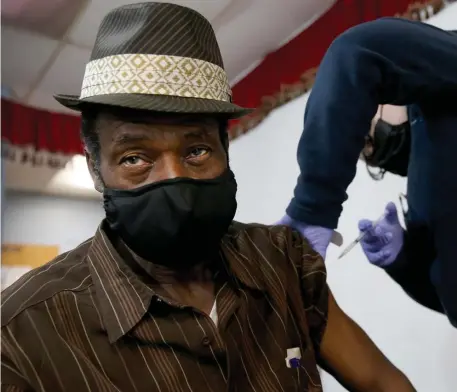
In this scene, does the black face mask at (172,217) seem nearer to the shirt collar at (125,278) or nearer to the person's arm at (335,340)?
the shirt collar at (125,278)

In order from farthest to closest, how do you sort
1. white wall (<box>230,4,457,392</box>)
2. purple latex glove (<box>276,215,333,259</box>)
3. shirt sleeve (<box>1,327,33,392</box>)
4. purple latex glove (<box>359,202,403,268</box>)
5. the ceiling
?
white wall (<box>230,4,457,392</box>), purple latex glove (<box>359,202,403,268</box>), the ceiling, purple latex glove (<box>276,215,333,259</box>), shirt sleeve (<box>1,327,33,392</box>)

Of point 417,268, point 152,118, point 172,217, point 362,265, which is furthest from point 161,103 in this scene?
point 362,265

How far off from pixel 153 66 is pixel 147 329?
41 cm

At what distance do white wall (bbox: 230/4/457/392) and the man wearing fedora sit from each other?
1.04 metres

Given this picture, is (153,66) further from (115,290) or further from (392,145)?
(392,145)

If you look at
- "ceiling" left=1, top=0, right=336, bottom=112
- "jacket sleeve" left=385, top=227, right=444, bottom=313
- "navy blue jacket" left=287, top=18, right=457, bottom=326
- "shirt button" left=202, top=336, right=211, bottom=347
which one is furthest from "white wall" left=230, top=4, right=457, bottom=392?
"shirt button" left=202, top=336, right=211, bottom=347

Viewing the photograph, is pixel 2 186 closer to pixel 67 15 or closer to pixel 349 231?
pixel 67 15

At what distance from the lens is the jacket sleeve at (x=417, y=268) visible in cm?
126

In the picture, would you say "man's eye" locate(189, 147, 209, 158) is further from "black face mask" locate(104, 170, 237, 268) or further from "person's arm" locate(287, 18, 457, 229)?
"person's arm" locate(287, 18, 457, 229)

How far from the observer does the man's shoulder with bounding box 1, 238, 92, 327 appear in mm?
767

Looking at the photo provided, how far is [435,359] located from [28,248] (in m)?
1.42

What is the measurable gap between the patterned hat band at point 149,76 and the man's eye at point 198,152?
86 mm

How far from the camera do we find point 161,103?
2.76 ft

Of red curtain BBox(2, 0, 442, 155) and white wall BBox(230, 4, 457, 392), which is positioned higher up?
red curtain BBox(2, 0, 442, 155)
